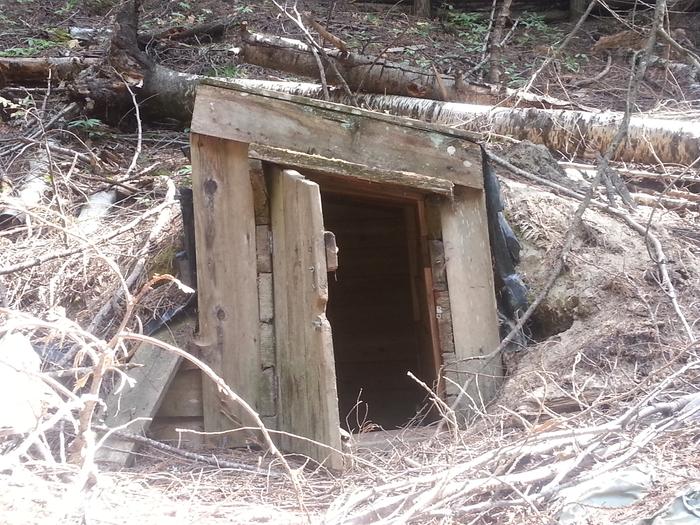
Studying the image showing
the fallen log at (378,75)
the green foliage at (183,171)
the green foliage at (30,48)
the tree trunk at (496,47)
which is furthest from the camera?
the green foliage at (30,48)

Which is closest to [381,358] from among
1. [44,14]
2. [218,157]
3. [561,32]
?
[218,157]

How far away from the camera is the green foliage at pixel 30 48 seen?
902 centimetres

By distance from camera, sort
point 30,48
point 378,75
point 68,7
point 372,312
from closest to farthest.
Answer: point 372,312, point 378,75, point 30,48, point 68,7

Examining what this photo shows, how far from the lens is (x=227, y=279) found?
4047 millimetres

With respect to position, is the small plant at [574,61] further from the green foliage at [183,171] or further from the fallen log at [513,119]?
the green foliage at [183,171]

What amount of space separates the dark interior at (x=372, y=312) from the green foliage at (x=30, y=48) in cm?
482

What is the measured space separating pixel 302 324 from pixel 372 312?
334 cm

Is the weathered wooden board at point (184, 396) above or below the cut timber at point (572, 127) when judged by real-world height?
below

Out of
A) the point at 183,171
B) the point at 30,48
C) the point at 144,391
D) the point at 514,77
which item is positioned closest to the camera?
the point at 144,391

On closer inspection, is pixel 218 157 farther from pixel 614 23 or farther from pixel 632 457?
pixel 614 23

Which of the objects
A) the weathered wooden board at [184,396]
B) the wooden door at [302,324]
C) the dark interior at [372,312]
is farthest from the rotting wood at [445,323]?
the dark interior at [372,312]

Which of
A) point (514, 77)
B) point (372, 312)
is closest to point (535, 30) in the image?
point (514, 77)

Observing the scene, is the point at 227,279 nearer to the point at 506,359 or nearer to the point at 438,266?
the point at 438,266

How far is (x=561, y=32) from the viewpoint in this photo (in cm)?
1173
